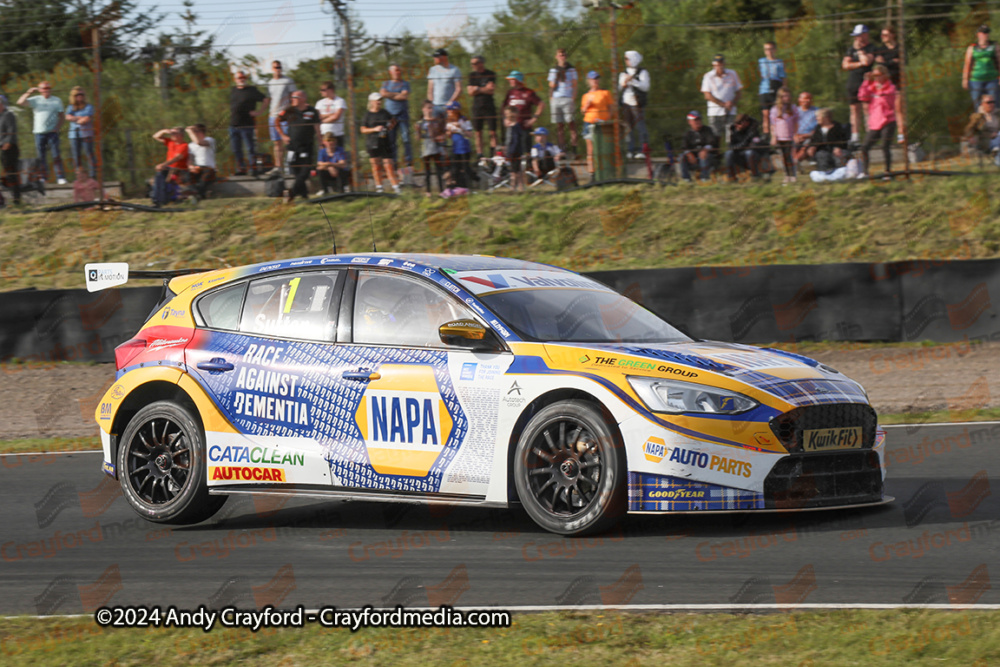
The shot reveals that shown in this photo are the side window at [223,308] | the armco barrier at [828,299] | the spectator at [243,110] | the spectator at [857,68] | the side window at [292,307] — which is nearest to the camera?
the side window at [292,307]

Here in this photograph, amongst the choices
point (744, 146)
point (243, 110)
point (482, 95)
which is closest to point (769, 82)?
point (744, 146)

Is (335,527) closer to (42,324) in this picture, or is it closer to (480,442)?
(480,442)

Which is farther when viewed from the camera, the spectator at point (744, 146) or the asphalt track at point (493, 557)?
the spectator at point (744, 146)

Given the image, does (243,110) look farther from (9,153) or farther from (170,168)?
(9,153)

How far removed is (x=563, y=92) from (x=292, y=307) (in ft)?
36.1

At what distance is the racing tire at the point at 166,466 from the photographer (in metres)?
7.48

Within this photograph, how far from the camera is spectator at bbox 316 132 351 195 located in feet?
59.1

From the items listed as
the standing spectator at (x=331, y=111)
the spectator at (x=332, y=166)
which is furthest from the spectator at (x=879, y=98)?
the spectator at (x=332, y=166)

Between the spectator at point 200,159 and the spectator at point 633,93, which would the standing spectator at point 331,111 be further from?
the spectator at point 633,93

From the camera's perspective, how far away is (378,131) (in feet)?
57.5

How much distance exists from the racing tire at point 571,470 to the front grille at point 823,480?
2.54 feet

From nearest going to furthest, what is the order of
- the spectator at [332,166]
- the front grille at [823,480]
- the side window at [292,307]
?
the front grille at [823,480] < the side window at [292,307] < the spectator at [332,166]

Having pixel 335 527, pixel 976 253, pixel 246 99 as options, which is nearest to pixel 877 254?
pixel 976 253

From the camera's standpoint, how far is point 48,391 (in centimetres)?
1470
